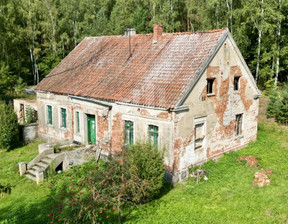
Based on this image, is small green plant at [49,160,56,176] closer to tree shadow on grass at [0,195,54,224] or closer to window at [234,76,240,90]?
tree shadow on grass at [0,195,54,224]

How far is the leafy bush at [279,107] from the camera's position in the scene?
22.8 metres

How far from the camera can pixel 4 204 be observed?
42.2ft

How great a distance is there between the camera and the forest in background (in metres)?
29.2

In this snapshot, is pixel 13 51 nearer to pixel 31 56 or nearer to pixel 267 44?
pixel 31 56

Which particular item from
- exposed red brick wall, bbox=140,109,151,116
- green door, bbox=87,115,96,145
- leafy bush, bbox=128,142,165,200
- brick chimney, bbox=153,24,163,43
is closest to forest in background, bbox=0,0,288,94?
brick chimney, bbox=153,24,163,43

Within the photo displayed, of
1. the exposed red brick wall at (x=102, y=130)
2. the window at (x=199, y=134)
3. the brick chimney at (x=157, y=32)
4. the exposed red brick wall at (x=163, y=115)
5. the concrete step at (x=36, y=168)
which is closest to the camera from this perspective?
the exposed red brick wall at (x=163, y=115)

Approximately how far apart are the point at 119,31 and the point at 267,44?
21.1 metres

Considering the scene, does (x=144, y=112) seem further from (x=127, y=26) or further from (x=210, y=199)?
(x=127, y=26)

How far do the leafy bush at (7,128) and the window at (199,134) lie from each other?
42.3 feet

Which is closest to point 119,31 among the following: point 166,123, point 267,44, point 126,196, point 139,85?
point 267,44

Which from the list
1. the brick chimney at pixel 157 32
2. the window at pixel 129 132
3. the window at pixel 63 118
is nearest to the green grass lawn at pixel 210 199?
the window at pixel 129 132

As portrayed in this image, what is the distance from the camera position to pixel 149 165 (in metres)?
11.6

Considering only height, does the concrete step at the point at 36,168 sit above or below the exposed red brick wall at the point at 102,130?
below

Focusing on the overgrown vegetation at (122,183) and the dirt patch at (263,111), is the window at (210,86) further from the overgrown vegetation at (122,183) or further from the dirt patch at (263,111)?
the dirt patch at (263,111)
